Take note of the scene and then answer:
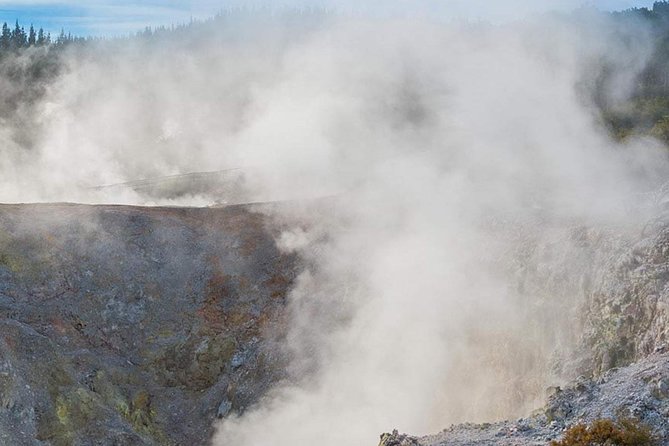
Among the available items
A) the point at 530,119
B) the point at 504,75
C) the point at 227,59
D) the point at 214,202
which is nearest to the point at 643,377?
the point at 530,119

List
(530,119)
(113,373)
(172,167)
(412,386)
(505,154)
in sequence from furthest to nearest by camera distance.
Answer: (172,167) < (530,119) < (505,154) < (113,373) < (412,386)

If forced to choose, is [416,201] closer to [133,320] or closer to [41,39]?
[133,320]

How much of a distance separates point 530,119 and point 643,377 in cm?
1941

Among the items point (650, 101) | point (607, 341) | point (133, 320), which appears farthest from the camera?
point (650, 101)

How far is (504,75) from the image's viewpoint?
125ft

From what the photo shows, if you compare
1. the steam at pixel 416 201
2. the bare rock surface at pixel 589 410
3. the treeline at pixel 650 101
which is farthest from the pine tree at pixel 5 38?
the bare rock surface at pixel 589 410

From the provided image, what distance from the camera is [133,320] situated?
80.8ft

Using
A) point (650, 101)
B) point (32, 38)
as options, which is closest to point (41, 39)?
point (32, 38)

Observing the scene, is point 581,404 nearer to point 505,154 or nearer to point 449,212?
point 449,212

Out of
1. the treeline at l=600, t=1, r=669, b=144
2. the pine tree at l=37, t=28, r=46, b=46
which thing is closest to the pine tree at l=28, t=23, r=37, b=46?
the pine tree at l=37, t=28, r=46, b=46

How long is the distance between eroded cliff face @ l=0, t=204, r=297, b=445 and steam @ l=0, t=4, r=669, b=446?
59.0 inches

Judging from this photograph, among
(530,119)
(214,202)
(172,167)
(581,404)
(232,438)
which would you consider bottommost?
(581,404)

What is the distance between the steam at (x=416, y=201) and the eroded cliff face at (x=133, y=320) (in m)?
1.50

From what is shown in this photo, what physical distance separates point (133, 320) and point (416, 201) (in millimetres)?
11788
